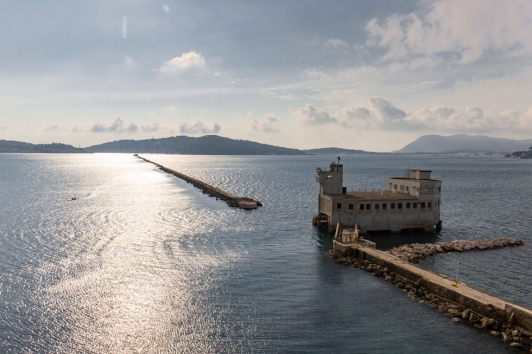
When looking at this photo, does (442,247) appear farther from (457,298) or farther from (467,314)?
(467,314)

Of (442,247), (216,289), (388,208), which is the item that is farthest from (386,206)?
(216,289)

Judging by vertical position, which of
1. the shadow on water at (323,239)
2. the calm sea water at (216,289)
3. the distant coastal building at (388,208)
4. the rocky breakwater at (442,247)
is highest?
the distant coastal building at (388,208)

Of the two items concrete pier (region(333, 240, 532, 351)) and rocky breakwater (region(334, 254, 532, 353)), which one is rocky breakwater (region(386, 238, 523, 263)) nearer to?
concrete pier (region(333, 240, 532, 351))

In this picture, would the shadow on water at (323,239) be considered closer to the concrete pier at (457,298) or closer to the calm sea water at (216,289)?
the calm sea water at (216,289)

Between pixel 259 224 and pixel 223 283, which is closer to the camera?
pixel 223 283

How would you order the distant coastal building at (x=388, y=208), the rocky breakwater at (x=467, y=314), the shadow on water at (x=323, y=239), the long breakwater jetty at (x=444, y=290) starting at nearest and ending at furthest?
the rocky breakwater at (x=467, y=314) → the long breakwater jetty at (x=444, y=290) → the shadow on water at (x=323, y=239) → the distant coastal building at (x=388, y=208)

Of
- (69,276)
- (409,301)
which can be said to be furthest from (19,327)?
(409,301)

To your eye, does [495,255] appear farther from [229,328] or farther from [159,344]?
[159,344]

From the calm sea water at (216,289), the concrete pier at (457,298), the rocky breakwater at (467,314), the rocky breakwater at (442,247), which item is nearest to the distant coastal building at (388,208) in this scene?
the calm sea water at (216,289)
